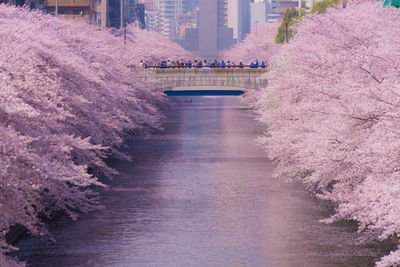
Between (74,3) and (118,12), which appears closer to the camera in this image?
(74,3)

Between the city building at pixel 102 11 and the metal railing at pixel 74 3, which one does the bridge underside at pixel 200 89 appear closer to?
the metal railing at pixel 74 3

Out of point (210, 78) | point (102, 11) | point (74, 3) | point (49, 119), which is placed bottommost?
point (210, 78)

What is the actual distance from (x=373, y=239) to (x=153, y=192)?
11507 millimetres

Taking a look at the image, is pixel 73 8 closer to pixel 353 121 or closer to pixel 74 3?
pixel 74 3

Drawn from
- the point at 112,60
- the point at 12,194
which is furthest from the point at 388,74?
the point at 112,60

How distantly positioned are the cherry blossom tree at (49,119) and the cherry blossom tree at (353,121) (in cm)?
663

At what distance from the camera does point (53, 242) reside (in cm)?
2202

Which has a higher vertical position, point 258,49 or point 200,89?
point 258,49

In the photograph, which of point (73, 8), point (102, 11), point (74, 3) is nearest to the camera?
point (74, 3)

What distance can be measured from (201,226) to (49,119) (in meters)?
6.86

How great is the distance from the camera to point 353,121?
907 inches

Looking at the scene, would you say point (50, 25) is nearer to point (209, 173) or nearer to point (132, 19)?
point (209, 173)

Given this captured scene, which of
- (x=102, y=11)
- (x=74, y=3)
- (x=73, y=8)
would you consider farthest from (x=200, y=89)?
(x=102, y=11)

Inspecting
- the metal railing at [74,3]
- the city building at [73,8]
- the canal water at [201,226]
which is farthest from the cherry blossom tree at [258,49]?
the canal water at [201,226]
